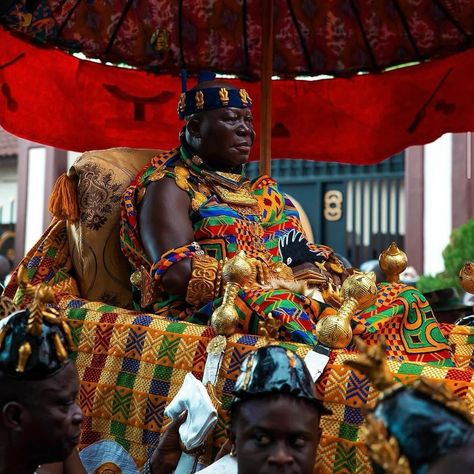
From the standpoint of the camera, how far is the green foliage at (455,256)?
10477mm

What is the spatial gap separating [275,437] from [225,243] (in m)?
1.86

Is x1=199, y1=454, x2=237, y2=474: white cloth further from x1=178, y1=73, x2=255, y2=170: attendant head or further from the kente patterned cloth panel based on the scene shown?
x1=178, y1=73, x2=255, y2=170: attendant head

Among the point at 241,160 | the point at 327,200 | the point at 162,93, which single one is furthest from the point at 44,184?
the point at 241,160

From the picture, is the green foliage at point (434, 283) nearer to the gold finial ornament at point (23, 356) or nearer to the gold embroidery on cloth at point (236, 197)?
the gold embroidery on cloth at point (236, 197)

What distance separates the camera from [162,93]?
5.53 meters

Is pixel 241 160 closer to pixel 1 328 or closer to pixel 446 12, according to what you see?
pixel 446 12

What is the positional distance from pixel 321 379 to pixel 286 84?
9.42 feet

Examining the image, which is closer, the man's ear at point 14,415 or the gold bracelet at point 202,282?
the man's ear at point 14,415

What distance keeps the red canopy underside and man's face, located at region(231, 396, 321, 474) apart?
312 cm

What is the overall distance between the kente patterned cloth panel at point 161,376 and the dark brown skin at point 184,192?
0.32 m

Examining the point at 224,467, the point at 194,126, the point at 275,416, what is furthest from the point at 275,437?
the point at 194,126

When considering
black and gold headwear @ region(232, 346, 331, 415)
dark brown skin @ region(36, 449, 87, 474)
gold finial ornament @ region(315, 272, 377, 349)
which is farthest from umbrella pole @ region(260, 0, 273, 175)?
black and gold headwear @ region(232, 346, 331, 415)

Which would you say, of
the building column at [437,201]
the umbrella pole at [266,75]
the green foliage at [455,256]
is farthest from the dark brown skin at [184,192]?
the building column at [437,201]

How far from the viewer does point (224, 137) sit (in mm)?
4418
